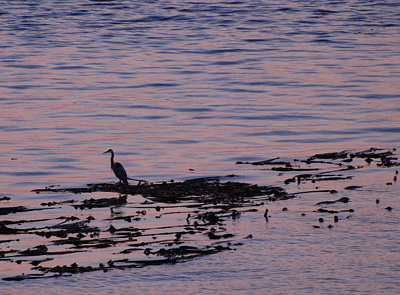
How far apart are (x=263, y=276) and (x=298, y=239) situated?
1.49m

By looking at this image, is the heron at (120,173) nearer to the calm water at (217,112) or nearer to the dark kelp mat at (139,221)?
the dark kelp mat at (139,221)

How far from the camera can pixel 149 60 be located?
3997 cm

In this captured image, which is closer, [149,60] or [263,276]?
[263,276]

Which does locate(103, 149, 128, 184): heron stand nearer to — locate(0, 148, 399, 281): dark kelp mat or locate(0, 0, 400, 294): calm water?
locate(0, 148, 399, 281): dark kelp mat

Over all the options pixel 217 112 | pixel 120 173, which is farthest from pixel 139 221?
pixel 217 112

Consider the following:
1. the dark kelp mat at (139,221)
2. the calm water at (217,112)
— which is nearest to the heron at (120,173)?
the dark kelp mat at (139,221)

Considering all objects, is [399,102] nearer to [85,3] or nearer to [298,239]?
[298,239]

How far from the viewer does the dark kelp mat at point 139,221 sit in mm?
→ 11477

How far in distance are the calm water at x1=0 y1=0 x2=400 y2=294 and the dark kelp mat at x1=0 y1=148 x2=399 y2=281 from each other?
0.36m

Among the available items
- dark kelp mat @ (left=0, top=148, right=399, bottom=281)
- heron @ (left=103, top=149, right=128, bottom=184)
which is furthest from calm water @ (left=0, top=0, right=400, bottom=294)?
heron @ (left=103, top=149, right=128, bottom=184)

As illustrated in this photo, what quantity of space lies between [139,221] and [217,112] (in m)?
13.0

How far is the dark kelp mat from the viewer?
11.5m

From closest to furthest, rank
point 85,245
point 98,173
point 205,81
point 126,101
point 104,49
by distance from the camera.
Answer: point 85,245, point 98,173, point 126,101, point 205,81, point 104,49

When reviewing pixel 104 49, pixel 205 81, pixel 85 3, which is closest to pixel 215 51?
pixel 104 49
